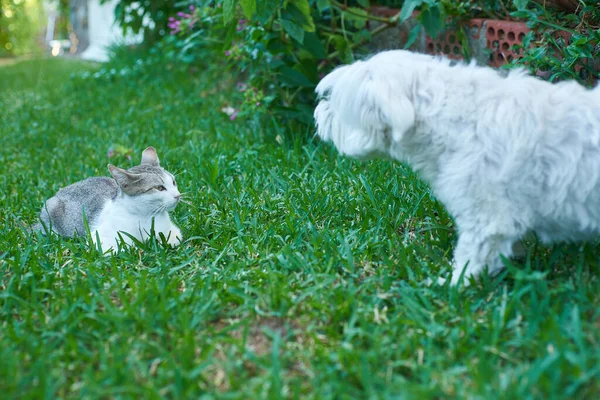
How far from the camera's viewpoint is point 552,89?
240 cm

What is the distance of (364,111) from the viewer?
2.37 metres

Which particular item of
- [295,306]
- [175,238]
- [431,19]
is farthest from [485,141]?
[431,19]

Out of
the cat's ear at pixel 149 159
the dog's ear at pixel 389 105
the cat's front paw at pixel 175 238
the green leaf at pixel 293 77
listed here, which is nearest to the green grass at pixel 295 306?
the cat's front paw at pixel 175 238

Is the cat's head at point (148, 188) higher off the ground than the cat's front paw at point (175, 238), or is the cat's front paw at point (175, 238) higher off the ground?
the cat's head at point (148, 188)

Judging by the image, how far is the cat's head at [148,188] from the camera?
3.00 metres

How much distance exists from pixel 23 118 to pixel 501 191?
229 inches

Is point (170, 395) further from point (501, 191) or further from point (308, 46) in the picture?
point (308, 46)

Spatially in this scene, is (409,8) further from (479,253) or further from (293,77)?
(479,253)

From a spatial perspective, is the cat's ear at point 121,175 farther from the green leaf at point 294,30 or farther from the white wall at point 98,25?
the white wall at point 98,25

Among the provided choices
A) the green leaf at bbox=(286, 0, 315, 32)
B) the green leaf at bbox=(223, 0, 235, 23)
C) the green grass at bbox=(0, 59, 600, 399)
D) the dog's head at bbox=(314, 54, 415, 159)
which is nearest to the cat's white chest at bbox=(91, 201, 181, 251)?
the green grass at bbox=(0, 59, 600, 399)

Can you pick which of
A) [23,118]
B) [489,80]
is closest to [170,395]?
[489,80]

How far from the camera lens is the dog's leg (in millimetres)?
2344

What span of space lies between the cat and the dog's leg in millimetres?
1425

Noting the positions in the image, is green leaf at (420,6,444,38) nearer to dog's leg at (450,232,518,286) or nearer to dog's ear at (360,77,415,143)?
dog's ear at (360,77,415,143)
